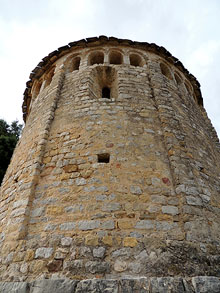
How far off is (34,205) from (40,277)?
1.23m

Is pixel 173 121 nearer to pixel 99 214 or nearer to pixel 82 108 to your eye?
pixel 82 108

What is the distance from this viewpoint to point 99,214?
135 inches

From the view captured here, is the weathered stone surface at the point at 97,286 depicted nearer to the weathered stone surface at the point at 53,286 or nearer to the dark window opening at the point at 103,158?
the weathered stone surface at the point at 53,286

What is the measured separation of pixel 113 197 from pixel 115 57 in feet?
18.6

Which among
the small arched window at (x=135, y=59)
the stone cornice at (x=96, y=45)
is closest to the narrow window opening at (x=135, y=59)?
the small arched window at (x=135, y=59)

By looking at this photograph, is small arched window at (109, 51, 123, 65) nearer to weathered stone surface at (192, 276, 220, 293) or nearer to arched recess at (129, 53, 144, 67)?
arched recess at (129, 53, 144, 67)

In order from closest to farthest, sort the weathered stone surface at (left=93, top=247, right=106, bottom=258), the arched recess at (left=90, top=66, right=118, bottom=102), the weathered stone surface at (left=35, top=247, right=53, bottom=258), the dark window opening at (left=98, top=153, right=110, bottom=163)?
the weathered stone surface at (left=93, top=247, right=106, bottom=258) → the weathered stone surface at (left=35, top=247, right=53, bottom=258) → the dark window opening at (left=98, top=153, right=110, bottom=163) → the arched recess at (left=90, top=66, right=118, bottom=102)

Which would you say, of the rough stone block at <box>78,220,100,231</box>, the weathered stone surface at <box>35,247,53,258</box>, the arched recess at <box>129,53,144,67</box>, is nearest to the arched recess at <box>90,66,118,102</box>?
the arched recess at <box>129,53,144,67</box>

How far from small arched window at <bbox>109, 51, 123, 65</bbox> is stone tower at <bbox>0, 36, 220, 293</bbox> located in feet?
5.48

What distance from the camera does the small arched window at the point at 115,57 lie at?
7.49 meters

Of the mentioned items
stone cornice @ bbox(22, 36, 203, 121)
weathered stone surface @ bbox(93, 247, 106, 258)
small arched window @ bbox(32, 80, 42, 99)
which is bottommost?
weathered stone surface @ bbox(93, 247, 106, 258)

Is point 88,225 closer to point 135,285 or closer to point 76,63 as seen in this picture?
point 135,285

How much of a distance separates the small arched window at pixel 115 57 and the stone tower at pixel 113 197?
1.67m

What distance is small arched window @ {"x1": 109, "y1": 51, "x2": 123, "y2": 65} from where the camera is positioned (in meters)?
7.49
